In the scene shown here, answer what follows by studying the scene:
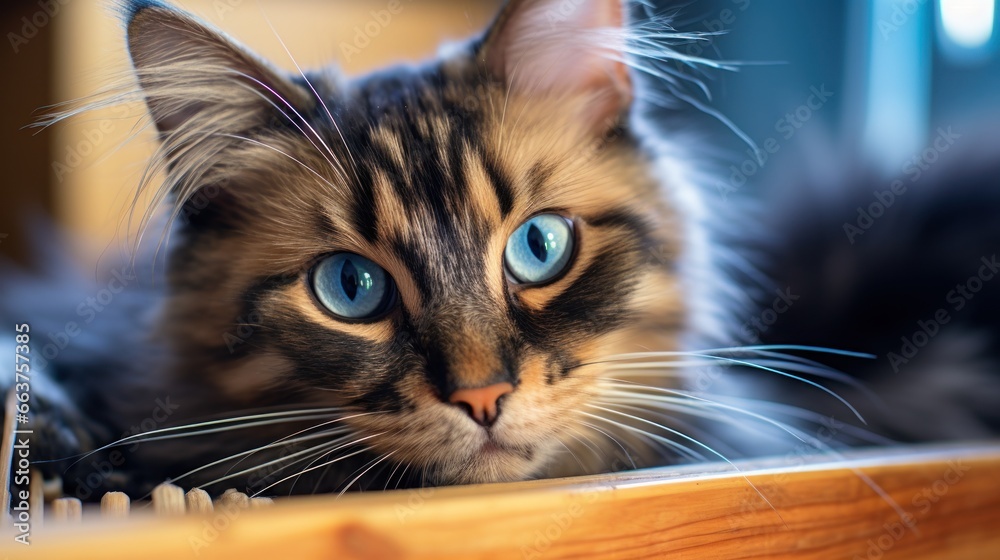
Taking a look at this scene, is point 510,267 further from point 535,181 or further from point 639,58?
point 639,58
